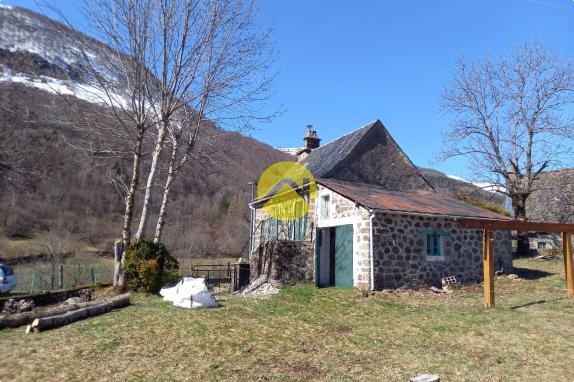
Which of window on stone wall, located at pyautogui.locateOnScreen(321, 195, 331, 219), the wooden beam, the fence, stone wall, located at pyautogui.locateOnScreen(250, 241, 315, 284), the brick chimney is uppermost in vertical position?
the brick chimney

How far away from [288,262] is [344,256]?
Answer: 2.01 meters

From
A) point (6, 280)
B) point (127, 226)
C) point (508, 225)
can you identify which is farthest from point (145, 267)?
point (508, 225)

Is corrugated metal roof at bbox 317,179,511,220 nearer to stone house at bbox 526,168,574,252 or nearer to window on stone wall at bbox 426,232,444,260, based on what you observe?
window on stone wall at bbox 426,232,444,260

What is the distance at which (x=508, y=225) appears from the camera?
10.1 metres

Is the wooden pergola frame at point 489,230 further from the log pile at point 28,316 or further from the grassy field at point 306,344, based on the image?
the log pile at point 28,316

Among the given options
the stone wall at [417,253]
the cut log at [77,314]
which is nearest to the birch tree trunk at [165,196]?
the cut log at [77,314]

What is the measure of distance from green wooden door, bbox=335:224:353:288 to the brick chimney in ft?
34.7

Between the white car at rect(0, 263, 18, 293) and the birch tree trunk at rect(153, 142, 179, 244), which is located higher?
the birch tree trunk at rect(153, 142, 179, 244)

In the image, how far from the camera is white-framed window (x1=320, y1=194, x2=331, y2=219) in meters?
15.0

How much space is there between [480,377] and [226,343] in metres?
3.77

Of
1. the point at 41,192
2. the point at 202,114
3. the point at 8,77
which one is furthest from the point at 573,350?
the point at 8,77

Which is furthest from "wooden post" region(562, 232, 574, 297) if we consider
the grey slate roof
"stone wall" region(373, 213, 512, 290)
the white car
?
the white car

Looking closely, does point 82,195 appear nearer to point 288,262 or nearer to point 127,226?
point 127,226

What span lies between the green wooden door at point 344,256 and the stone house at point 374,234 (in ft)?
0.11
